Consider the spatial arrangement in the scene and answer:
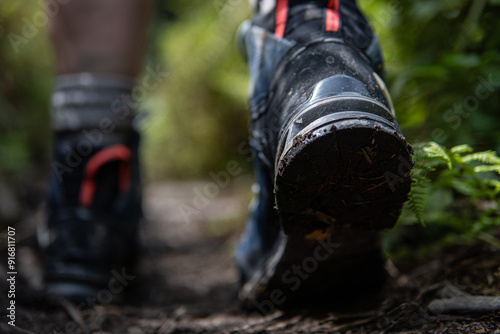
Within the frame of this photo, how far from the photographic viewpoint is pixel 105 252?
4.43 ft

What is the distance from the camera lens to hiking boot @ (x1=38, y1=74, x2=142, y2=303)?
1.32 metres

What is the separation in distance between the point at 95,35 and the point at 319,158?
987mm

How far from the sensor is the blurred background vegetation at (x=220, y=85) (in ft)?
4.23

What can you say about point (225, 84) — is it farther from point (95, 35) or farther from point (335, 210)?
point (335, 210)

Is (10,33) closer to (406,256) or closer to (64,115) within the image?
(64,115)

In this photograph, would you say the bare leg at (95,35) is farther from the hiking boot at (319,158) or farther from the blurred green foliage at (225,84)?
the hiking boot at (319,158)

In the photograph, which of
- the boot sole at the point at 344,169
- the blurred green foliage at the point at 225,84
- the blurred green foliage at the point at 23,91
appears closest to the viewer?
the boot sole at the point at 344,169

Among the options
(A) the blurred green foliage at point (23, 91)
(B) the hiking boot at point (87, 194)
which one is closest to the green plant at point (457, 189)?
(B) the hiking boot at point (87, 194)

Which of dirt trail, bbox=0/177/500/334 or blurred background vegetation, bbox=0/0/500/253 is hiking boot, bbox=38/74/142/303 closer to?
dirt trail, bbox=0/177/500/334

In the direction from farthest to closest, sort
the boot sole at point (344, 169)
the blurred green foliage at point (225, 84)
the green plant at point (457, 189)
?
the blurred green foliage at point (225, 84), the green plant at point (457, 189), the boot sole at point (344, 169)

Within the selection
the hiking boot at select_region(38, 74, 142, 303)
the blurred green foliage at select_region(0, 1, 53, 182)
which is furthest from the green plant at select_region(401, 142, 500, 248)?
the blurred green foliage at select_region(0, 1, 53, 182)

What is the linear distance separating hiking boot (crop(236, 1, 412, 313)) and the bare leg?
0.47 metres

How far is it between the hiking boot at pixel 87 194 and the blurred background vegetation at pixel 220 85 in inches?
10.1

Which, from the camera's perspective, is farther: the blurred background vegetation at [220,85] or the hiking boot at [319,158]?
the blurred background vegetation at [220,85]
